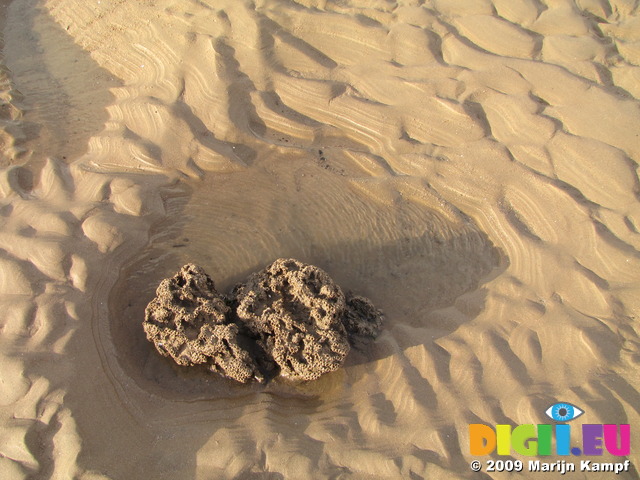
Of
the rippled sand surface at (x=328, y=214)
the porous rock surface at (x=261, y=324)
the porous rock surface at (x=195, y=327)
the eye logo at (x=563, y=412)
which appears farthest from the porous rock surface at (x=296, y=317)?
the eye logo at (x=563, y=412)

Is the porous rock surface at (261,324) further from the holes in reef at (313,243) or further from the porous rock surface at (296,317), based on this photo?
the holes in reef at (313,243)

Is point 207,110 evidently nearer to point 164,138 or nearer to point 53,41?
point 164,138

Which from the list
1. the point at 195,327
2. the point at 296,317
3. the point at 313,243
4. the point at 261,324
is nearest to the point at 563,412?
the point at 296,317

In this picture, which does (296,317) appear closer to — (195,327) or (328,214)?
(195,327)

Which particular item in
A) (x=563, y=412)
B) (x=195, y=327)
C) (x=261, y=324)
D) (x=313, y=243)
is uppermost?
(x=563, y=412)

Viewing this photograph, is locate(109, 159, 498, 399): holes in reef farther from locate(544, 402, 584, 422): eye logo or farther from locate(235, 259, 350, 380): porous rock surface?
locate(544, 402, 584, 422): eye logo

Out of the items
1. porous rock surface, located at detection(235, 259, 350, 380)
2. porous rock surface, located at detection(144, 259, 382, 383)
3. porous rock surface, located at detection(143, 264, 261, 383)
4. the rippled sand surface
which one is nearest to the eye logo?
the rippled sand surface
